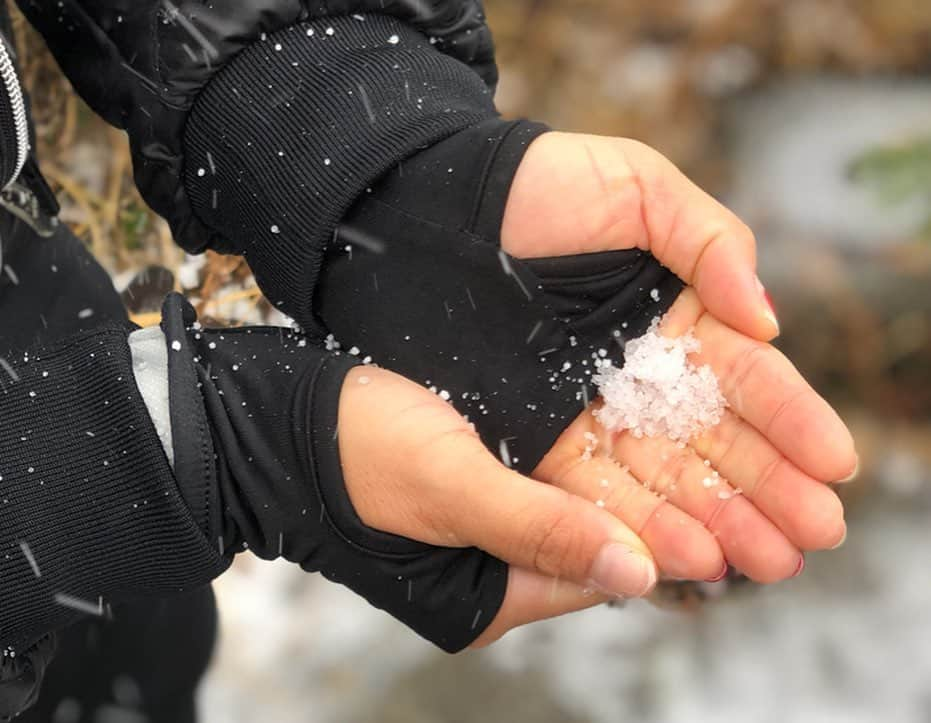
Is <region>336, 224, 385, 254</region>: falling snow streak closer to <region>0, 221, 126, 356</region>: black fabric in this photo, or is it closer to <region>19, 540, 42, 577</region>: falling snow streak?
<region>0, 221, 126, 356</region>: black fabric

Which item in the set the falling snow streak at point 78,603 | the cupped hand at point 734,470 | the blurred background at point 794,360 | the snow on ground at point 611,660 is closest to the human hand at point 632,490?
the cupped hand at point 734,470

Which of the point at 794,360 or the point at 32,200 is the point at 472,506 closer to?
the point at 32,200

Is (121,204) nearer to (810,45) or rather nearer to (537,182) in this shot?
(537,182)

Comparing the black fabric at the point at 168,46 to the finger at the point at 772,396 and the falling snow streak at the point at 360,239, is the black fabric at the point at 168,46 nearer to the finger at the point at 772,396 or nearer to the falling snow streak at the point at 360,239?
the falling snow streak at the point at 360,239

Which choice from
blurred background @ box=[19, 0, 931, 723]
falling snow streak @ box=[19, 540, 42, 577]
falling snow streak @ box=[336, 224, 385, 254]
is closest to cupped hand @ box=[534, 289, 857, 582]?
falling snow streak @ box=[336, 224, 385, 254]

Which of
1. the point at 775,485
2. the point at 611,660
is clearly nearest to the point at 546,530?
the point at 775,485

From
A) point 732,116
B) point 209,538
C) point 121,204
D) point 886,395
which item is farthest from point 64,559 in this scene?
point 732,116
